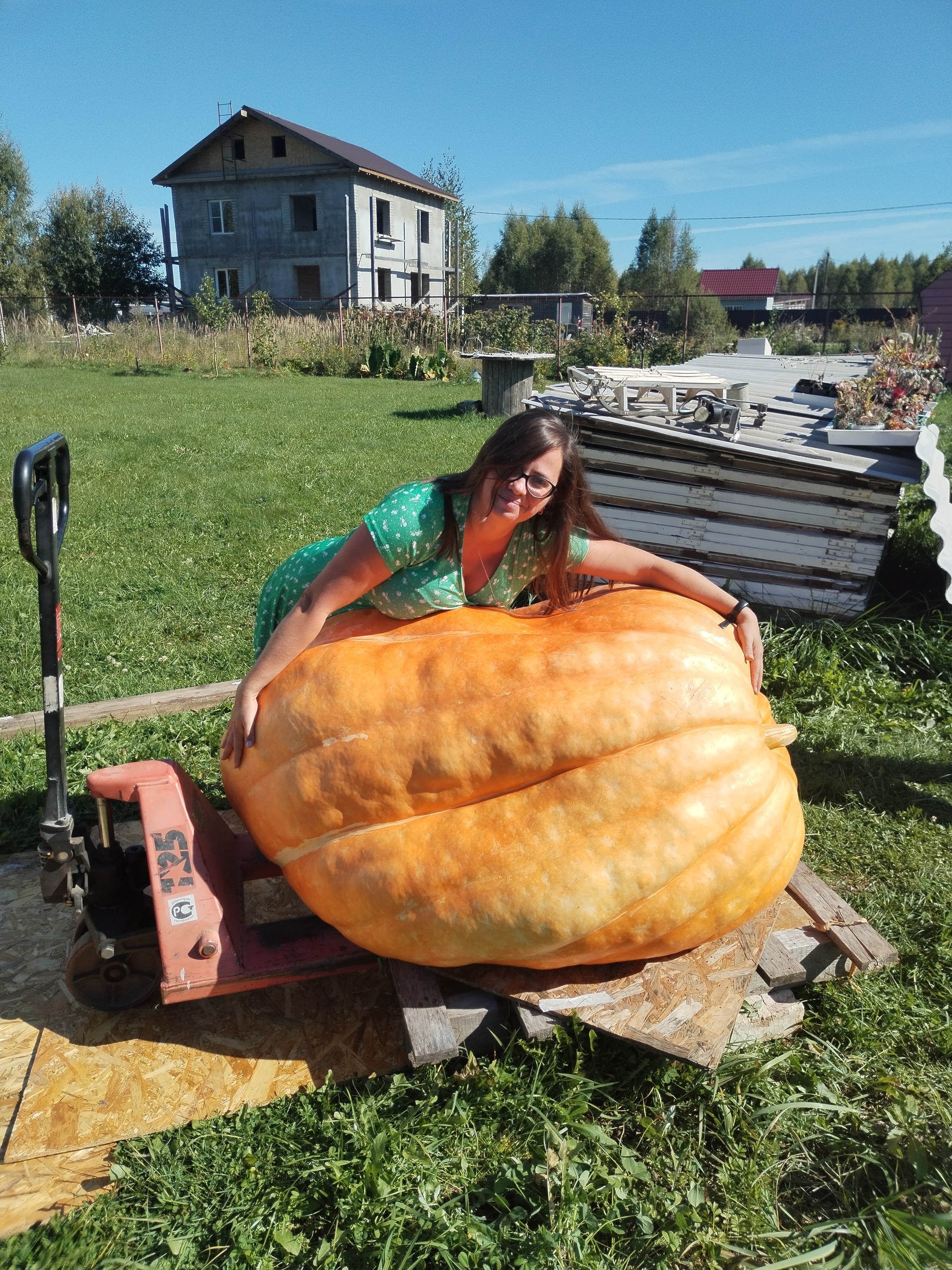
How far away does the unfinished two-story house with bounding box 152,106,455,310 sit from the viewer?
35500mm

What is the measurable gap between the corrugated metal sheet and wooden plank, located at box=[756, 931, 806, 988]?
3197 millimetres

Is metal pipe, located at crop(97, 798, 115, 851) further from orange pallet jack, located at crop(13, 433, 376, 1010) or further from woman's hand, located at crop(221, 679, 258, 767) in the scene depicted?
woman's hand, located at crop(221, 679, 258, 767)

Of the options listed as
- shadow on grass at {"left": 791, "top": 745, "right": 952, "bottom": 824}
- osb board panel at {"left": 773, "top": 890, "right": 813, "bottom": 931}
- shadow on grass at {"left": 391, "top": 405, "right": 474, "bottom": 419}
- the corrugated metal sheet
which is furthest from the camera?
shadow on grass at {"left": 391, "top": 405, "right": 474, "bottom": 419}

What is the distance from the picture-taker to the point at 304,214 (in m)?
37.2

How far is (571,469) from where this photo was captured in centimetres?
255

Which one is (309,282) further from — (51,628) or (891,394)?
(51,628)

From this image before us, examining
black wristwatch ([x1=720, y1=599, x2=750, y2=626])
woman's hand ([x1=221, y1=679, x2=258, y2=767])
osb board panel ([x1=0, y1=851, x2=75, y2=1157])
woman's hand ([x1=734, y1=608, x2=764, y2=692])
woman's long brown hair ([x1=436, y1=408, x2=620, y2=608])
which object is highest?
woman's long brown hair ([x1=436, y1=408, x2=620, y2=608])

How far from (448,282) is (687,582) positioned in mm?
44980

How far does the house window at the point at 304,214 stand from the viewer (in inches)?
1435

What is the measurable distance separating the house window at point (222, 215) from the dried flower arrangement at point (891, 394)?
1404 inches

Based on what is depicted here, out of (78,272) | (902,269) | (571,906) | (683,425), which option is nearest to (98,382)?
(683,425)

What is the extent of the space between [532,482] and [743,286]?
72.5m

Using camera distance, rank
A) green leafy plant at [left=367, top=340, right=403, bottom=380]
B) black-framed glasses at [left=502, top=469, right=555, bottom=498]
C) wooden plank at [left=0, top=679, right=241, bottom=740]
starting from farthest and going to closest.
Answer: green leafy plant at [left=367, top=340, right=403, bottom=380] < wooden plank at [left=0, top=679, right=241, bottom=740] < black-framed glasses at [left=502, top=469, right=555, bottom=498]

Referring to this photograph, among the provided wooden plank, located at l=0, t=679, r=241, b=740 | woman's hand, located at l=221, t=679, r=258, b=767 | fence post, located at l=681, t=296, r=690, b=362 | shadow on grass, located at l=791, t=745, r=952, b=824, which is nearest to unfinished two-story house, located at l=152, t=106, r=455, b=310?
fence post, located at l=681, t=296, r=690, b=362
